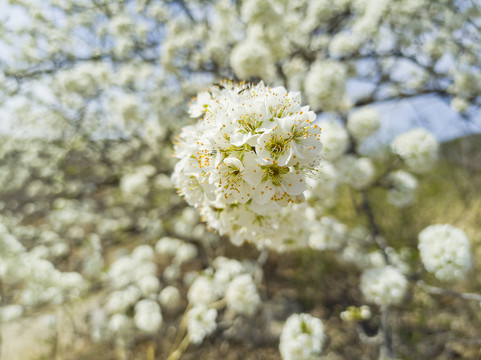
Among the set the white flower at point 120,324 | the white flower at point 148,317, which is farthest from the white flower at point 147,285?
the white flower at point 120,324

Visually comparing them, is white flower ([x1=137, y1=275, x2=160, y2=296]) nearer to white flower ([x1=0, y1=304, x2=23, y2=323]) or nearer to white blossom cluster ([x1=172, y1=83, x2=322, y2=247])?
white flower ([x1=0, y1=304, x2=23, y2=323])

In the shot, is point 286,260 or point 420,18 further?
point 286,260

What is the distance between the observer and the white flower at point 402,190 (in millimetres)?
3215

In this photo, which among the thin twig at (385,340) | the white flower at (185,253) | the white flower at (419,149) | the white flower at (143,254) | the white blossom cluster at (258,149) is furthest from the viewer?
the white flower at (185,253)

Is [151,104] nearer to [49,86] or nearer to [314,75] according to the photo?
[49,86]

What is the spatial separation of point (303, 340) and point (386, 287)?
0.98 m

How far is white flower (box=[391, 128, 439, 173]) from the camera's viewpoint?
2.93 m

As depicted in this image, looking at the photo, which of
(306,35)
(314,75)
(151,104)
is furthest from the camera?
(151,104)

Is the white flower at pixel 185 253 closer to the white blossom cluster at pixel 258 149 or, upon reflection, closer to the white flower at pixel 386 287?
the white flower at pixel 386 287

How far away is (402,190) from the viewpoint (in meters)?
3.23

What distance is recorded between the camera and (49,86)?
550cm

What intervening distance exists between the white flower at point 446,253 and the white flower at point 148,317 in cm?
294

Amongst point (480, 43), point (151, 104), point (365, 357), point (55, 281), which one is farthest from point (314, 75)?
point (55, 281)

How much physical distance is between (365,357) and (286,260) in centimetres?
250
